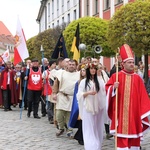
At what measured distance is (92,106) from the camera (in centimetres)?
686

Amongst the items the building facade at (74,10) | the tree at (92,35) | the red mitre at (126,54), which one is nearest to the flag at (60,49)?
the red mitre at (126,54)

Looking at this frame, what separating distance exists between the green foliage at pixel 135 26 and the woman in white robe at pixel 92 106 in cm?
1275

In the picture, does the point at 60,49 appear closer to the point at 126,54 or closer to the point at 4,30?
the point at 126,54

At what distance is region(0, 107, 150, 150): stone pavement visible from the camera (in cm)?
758

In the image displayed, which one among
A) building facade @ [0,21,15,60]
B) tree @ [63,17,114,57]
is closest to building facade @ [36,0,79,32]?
tree @ [63,17,114,57]

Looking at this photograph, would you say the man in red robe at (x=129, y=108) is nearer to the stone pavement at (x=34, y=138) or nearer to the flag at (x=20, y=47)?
the stone pavement at (x=34, y=138)

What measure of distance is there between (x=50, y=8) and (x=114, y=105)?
53.8 metres

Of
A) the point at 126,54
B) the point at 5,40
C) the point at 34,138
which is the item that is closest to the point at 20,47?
the point at 34,138

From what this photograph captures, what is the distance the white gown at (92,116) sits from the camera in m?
6.86

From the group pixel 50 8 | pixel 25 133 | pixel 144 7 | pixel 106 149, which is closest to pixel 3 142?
pixel 25 133

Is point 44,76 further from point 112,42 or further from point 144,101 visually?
point 112,42

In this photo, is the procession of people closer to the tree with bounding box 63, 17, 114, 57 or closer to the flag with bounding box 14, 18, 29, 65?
the flag with bounding box 14, 18, 29, 65

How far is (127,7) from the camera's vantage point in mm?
20156

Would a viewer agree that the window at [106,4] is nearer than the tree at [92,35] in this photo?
No
